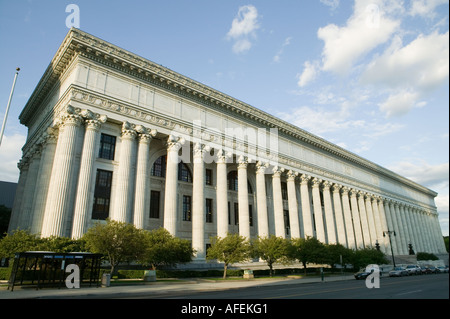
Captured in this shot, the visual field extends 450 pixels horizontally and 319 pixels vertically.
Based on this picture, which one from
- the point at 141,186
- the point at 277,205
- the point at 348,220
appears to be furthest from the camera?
the point at 348,220

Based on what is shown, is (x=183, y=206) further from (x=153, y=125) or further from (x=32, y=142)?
(x=32, y=142)

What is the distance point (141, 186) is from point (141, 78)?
11.9 meters

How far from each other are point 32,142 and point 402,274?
5055cm

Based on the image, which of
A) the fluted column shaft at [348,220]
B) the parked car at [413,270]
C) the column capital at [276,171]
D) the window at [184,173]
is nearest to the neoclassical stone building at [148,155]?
the window at [184,173]

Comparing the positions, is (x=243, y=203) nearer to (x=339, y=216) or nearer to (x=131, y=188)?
(x=131, y=188)

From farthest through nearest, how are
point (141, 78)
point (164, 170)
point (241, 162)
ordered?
point (241, 162)
point (164, 170)
point (141, 78)

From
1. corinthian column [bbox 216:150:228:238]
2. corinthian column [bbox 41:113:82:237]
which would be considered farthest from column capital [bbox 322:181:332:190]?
corinthian column [bbox 41:113:82:237]

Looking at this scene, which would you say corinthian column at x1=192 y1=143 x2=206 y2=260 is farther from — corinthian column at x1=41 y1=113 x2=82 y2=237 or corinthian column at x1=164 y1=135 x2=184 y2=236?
corinthian column at x1=41 y1=113 x2=82 y2=237

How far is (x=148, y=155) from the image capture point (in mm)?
33188

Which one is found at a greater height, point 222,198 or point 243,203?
point 222,198

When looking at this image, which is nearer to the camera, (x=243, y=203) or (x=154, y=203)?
(x=154, y=203)

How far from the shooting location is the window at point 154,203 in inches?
1364

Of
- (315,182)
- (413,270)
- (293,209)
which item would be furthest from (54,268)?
(413,270)

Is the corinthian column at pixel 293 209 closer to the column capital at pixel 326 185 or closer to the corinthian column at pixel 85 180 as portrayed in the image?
the column capital at pixel 326 185
